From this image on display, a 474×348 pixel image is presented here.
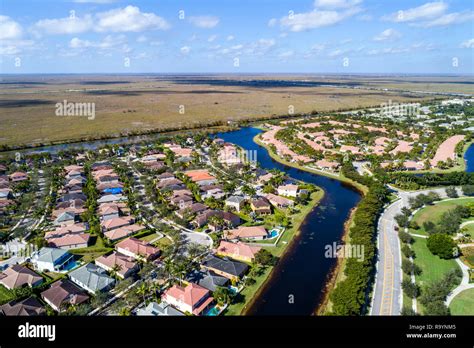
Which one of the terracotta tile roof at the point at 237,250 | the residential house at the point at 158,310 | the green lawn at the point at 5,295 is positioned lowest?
the residential house at the point at 158,310

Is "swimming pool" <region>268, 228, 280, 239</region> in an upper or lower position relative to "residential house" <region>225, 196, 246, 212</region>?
lower

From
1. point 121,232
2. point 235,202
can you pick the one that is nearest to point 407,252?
point 235,202

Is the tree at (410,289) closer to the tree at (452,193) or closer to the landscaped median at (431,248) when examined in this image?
the landscaped median at (431,248)

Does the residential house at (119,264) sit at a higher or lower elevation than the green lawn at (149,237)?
lower

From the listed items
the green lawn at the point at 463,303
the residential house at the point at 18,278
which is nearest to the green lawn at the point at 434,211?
the green lawn at the point at 463,303

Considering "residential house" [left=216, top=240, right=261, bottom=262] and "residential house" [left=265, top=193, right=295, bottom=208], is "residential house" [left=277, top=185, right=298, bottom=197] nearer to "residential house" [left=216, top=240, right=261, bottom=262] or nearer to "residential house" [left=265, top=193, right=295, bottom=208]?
"residential house" [left=265, top=193, right=295, bottom=208]

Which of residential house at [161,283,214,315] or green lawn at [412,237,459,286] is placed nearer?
residential house at [161,283,214,315]

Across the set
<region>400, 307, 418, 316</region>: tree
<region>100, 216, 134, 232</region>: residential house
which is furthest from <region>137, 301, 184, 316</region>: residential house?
<region>400, 307, 418, 316</region>: tree
